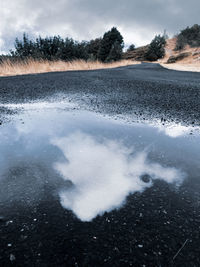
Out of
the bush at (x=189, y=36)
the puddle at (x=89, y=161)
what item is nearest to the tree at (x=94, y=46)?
the bush at (x=189, y=36)

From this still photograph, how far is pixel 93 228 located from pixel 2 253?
38 centimetres

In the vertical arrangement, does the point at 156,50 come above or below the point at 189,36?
below

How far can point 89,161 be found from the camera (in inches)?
50.1

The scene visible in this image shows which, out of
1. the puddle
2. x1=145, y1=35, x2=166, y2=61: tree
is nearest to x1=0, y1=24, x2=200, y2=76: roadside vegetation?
x1=145, y1=35, x2=166, y2=61: tree

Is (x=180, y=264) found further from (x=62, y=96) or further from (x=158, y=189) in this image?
(x=62, y=96)

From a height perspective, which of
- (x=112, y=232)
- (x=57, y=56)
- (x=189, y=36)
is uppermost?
(x=189, y=36)

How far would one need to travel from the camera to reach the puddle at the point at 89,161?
0.96m

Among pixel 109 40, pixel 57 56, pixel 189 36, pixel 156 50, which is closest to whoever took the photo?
pixel 57 56

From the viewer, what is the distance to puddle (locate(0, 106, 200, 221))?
3.13ft

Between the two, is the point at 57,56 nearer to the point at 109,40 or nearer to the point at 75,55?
the point at 75,55

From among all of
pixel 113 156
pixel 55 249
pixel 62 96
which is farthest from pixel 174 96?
pixel 55 249

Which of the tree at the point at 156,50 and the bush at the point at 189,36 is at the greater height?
the bush at the point at 189,36

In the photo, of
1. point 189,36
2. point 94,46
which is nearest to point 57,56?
point 94,46

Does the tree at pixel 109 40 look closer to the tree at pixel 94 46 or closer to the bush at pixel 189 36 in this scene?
the tree at pixel 94 46
